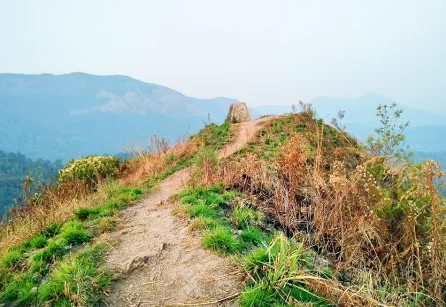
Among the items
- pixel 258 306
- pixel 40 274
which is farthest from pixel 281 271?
pixel 40 274

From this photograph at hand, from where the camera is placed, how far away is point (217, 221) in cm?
543

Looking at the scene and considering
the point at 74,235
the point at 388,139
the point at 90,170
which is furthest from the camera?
the point at 90,170

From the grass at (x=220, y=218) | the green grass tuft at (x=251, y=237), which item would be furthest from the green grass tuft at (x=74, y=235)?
the green grass tuft at (x=251, y=237)

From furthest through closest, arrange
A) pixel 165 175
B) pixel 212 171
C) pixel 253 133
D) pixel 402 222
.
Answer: pixel 253 133 → pixel 165 175 → pixel 212 171 → pixel 402 222

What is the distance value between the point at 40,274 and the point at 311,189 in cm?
501

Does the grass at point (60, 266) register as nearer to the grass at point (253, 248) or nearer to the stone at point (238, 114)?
the grass at point (253, 248)

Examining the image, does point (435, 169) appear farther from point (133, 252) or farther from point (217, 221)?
point (133, 252)

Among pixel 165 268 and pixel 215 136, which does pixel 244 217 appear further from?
pixel 215 136

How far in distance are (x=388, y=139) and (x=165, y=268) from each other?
886 centimetres

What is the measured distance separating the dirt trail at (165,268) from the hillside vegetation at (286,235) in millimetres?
179

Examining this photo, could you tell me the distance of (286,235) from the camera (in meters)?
5.75

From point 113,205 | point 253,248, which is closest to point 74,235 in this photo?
point 113,205

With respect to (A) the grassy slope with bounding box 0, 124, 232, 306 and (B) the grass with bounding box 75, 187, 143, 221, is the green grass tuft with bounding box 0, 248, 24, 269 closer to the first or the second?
(A) the grassy slope with bounding box 0, 124, 232, 306

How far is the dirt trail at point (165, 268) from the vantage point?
3850mm
